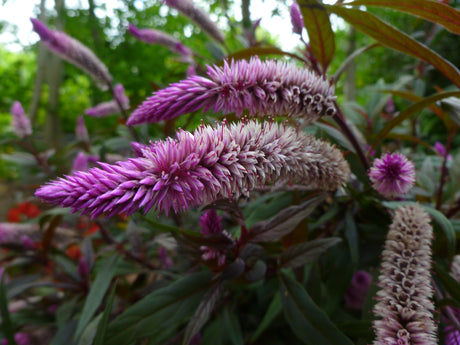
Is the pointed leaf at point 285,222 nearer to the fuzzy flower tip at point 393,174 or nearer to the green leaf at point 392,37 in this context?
the fuzzy flower tip at point 393,174

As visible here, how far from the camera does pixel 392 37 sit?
584 millimetres

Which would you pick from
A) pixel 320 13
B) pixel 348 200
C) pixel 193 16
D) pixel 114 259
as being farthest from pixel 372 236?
pixel 193 16

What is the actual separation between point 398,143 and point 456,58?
182 cm

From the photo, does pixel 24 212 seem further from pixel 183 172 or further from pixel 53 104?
pixel 53 104

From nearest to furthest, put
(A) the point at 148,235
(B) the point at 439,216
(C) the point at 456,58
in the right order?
(B) the point at 439,216
(A) the point at 148,235
(C) the point at 456,58

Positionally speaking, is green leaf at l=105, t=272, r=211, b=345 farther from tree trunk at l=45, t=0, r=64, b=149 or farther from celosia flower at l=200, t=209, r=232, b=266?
tree trunk at l=45, t=0, r=64, b=149

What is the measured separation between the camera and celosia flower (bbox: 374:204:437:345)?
0.44 meters

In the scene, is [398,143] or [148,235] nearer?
[148,235]

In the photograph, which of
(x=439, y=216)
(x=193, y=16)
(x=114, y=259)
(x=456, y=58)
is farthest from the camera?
(x=456, y=58)

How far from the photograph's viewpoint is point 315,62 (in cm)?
73

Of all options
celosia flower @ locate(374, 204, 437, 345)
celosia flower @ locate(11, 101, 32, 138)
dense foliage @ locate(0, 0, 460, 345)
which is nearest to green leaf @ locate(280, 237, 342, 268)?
dense foliage @ locate(0, 0, 460, 345)

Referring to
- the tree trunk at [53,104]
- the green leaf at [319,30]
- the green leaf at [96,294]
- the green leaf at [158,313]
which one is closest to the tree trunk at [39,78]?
the tree trunk at [53,104]

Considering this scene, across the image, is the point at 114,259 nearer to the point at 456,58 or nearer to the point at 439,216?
the point at 439,216

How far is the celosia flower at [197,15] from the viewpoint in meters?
0.97
